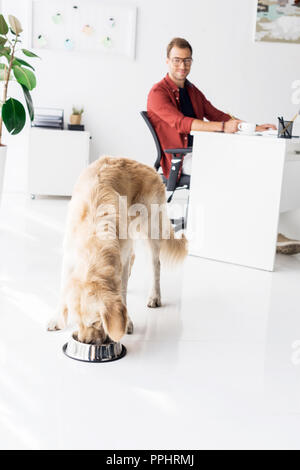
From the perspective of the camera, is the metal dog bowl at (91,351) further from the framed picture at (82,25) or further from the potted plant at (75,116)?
the framed picture at (82,25)

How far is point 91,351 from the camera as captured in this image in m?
1.80

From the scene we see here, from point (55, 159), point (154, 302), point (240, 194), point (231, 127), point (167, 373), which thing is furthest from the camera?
point (55, 159)

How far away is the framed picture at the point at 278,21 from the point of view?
545cm

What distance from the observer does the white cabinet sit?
514 centimetres

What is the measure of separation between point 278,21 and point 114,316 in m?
4.79

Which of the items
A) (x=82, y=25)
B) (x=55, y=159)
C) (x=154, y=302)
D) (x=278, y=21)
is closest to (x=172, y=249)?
(x=154, y=302)

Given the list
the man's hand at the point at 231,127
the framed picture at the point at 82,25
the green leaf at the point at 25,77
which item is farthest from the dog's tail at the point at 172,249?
the framed picture at the point at 82,25

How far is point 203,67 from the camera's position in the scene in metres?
5.59

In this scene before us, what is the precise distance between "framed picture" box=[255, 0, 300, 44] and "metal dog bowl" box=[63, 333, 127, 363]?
4.57 m

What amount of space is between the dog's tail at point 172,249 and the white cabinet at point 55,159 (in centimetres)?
288

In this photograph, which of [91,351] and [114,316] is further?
[91,351]

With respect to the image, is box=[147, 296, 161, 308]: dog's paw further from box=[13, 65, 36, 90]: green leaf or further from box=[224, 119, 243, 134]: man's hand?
box=[13, 65, 36, 90]: green leaf

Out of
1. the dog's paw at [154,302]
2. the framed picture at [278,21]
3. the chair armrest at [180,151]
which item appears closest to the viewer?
the dog's paw at [154,302]

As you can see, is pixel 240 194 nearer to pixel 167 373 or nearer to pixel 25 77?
pixel 25 77
